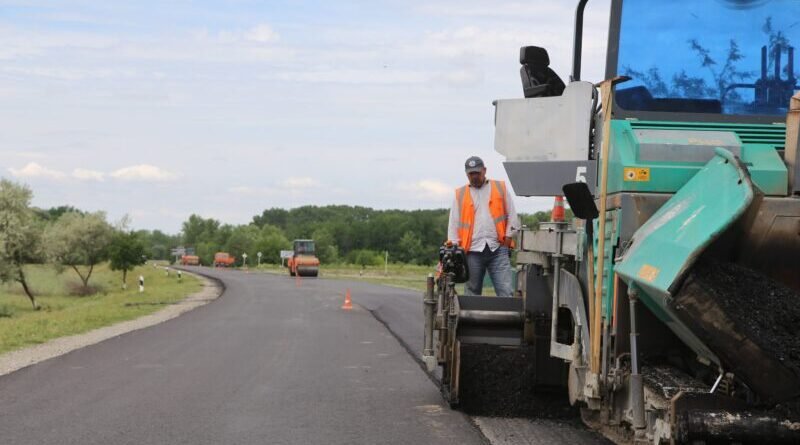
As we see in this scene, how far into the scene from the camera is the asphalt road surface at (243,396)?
23.5 feet

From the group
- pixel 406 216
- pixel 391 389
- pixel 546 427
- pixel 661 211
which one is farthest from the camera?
pixel 406 216

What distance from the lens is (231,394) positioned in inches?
359

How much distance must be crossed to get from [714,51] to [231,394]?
5.14 metres

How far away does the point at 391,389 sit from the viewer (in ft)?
31.3

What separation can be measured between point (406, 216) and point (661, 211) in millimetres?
112081

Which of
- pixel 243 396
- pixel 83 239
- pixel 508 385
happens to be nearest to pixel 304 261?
pixel 83 239

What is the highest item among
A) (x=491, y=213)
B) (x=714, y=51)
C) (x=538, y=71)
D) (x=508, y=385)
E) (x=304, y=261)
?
(x=714, y=51)

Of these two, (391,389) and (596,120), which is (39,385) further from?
(596,120)

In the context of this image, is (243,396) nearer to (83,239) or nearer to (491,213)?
(491,213)

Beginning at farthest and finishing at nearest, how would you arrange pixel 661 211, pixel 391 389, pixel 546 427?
1. pixel 391 389
2. pixel 546 427
3. pixel 661 211

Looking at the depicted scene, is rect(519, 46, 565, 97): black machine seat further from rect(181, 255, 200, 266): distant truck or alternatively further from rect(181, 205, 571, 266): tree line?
rect(181, 255, 200, 266): distant truck

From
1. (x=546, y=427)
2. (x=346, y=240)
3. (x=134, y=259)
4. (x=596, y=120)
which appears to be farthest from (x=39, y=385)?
(x=346, y=240)

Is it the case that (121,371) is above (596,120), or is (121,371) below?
below

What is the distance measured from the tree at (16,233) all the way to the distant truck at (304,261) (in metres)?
14.8
